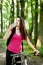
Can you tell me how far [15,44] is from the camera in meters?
5.80

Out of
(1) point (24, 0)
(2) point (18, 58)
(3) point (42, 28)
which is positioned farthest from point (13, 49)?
(1) point (24, 0)

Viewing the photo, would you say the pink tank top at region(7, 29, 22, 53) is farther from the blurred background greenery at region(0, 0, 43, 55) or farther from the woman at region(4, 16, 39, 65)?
the blurred background greenery at region(0, 0, 43, 55)

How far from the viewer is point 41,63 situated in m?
12.3

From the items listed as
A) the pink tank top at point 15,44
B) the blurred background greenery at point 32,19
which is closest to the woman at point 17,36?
the pink tank top at point 15,44

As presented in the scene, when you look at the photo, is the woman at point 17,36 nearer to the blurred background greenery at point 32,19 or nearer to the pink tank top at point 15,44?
the pink tank top at point 15,44

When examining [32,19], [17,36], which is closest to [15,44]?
[17,36]

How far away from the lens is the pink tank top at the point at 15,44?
5754mm

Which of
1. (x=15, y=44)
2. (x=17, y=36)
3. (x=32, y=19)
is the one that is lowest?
(x=15, y=44)

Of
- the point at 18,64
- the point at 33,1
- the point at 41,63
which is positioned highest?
the point at 33,1

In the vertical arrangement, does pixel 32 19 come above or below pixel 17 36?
above

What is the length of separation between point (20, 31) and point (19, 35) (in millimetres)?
94

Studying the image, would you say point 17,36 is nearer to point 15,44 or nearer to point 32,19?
point 15,44

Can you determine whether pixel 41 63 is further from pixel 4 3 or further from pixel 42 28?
pixel 4 3

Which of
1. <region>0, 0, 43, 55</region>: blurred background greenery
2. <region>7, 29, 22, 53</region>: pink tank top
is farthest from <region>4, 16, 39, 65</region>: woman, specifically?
<region>0, 0, 43, 55</region>: blurred background greenery
